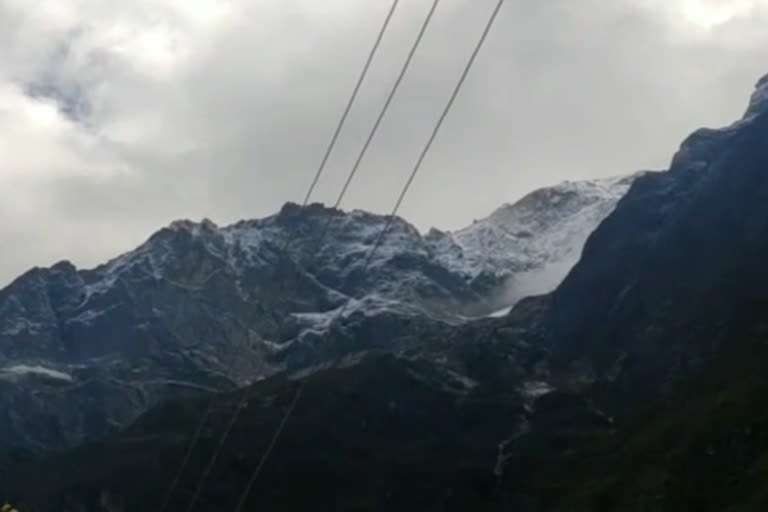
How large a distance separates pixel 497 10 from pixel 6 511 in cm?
2407

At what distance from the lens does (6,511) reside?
49.6 metres

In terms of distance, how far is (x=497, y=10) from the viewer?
159ft

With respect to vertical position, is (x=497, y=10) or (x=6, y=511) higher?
(x=497, y=10)
